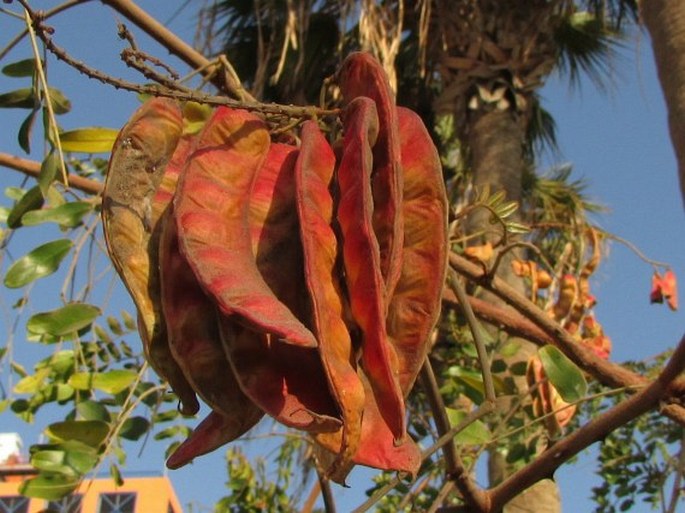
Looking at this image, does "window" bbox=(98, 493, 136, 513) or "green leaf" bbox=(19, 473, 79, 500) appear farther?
"window" bbox=(98, 493, 136, 513)

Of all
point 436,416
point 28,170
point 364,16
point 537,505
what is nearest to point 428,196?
point 436,416

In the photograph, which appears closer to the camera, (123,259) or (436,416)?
(123,259)

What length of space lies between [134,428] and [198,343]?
107 centimetres

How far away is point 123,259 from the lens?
0.88m

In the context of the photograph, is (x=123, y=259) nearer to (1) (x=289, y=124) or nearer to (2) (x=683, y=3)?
(1) (x=289, y=124)

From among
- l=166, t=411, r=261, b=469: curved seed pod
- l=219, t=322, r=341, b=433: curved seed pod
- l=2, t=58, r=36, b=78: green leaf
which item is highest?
l=2, t=58, r=36, b=78: green leaf

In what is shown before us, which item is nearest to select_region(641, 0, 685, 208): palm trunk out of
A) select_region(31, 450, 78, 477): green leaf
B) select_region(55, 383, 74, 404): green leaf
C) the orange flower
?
select_region(31, 450, 78, 477): green leaf

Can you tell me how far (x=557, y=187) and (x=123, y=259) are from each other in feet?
23.9

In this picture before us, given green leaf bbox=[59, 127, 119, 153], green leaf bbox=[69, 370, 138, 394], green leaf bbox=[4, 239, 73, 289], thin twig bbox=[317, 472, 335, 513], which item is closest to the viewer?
thin twig bbox=[317, 472, 335, 513]

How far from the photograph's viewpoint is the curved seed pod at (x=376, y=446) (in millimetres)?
763

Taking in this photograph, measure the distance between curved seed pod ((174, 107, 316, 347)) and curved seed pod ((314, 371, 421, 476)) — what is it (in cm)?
9

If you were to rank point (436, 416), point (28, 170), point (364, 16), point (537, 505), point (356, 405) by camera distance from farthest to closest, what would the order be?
point (364, 16) < point (537, 505) < point (28, 170) < point (436, 416) < point (356, 405)

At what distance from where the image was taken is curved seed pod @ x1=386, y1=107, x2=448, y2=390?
827mm

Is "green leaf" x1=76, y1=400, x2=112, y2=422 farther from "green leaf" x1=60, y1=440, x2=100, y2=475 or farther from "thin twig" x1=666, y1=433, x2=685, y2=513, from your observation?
"thin twig" x1=666, y1=433, x2=685, y2=513
